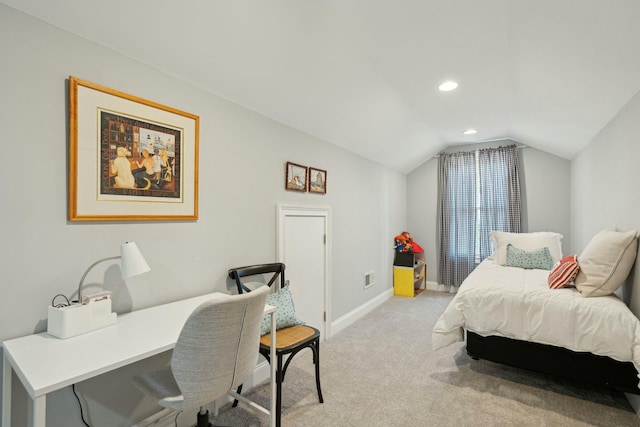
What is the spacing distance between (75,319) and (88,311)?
0.06m

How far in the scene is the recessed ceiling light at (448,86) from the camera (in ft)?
8.65

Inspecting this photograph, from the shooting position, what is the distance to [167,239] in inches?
73.5

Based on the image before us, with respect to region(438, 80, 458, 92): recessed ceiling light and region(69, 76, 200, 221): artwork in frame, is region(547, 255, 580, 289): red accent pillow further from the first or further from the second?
region(69, 76, 200, 221): artwork in frame

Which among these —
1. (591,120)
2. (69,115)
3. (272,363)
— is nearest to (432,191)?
(591,120)

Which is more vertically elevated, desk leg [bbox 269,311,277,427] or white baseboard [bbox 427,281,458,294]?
desk leg [bbox 269,311,277,427]

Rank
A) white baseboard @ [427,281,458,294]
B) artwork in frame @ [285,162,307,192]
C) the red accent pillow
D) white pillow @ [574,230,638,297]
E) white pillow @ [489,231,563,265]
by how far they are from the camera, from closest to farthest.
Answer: white pillow @ [574,230,638,297]
the red accent pillow
artwork in frame @ [285,162,307,192]
white pillow @ [489,231,563,265]
white baseboard @ [427,281,458,294]

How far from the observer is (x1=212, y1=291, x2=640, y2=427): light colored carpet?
200 cm

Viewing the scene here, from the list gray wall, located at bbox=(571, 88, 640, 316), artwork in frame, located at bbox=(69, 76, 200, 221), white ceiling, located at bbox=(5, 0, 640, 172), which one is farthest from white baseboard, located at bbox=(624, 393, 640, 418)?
artwork in frame, located at bbox=(69, 76, 200, 221)

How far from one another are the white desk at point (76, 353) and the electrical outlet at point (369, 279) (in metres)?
2.86

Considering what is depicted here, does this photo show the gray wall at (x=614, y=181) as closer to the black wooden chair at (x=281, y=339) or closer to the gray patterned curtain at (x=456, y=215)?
the gray patterned curtain at (x=456, y=215)

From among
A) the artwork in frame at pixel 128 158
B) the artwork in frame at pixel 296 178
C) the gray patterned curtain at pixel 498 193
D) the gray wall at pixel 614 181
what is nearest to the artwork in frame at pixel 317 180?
the artwork in frame at pixel 296 178

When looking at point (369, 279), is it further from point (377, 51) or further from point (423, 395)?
point (377, 51)

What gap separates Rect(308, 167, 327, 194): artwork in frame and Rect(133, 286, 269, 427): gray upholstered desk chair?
1.76 meters

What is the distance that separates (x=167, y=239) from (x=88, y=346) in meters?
0.72
